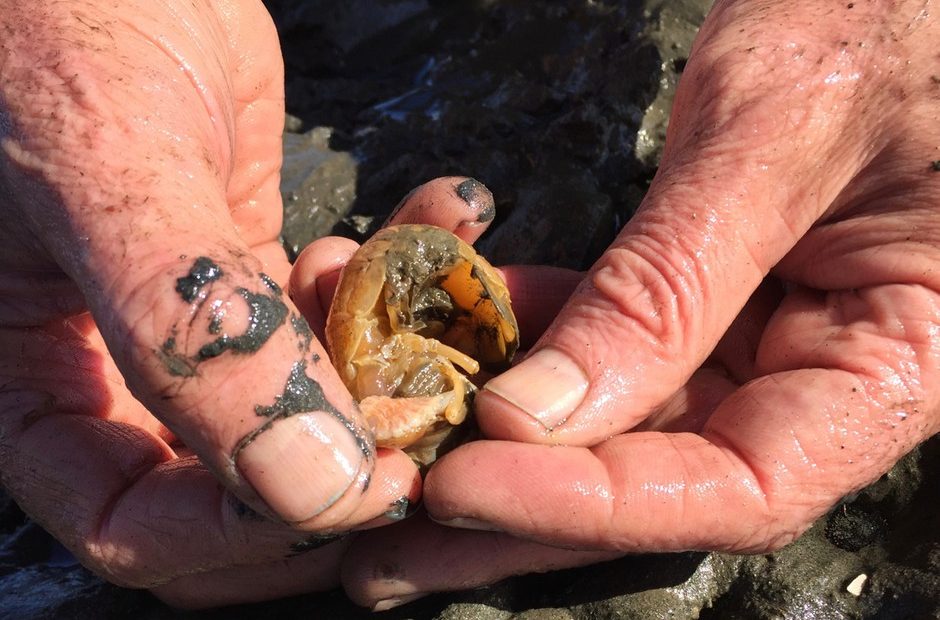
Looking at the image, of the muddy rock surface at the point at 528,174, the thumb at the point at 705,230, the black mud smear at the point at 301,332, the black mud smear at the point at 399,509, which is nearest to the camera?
the black mud smear at the point at 301,332

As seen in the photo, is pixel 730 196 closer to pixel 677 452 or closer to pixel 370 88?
pixel 677 452

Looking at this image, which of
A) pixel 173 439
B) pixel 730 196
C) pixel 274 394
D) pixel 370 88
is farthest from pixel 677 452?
pixel 370 88

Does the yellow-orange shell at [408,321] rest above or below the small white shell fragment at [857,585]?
above

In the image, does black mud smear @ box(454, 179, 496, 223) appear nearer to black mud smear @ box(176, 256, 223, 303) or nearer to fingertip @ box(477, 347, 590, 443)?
fingertip @ box(477, 347, 590, 443)

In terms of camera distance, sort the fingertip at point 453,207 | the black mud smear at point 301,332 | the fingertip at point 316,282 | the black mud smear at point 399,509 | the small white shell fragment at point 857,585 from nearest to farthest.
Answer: the black mud smear at point 301,332
the black mud smear at point 399,509
the small white shell fragment at point 857,585
the fingertip at point 453,207
the fingertip at point 316,282

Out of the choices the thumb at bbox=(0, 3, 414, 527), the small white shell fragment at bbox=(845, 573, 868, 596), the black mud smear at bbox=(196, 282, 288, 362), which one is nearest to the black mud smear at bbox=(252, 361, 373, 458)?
the thumb at bbox=(0, 3, 414, 527)

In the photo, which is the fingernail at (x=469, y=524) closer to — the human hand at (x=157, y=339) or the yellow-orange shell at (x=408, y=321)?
the human hand at (x=157, y=339)

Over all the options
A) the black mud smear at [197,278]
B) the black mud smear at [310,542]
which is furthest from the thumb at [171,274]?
the black mud smear at [310,542]
